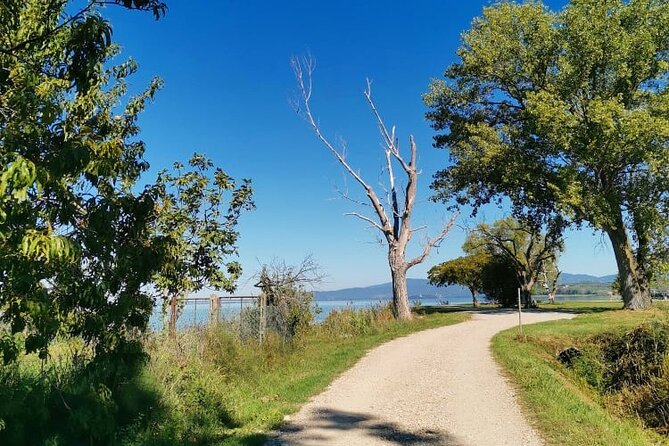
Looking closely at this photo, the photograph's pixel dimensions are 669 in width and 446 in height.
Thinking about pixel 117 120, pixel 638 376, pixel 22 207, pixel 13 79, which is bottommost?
pixel 638 376

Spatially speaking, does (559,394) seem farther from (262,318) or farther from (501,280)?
(501,280)

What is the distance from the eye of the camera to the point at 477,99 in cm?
2844

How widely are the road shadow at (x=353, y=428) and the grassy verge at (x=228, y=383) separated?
14.9 inches

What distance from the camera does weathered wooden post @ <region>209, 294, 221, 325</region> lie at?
12506mm

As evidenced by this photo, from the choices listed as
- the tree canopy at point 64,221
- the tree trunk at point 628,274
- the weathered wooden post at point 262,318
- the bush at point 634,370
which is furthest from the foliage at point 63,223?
the tree trunk at point 628,274

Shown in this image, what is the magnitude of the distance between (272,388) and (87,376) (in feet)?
15.1

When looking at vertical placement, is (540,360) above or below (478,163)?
below

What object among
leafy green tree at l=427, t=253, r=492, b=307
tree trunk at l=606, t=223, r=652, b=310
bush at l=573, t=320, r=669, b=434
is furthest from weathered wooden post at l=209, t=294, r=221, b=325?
leafy green tree at l=427, t=253, r=492, b=307

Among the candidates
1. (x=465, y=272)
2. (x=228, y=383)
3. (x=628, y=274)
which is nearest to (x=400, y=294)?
(x=628, y=274)

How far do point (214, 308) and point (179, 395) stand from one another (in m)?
4.78

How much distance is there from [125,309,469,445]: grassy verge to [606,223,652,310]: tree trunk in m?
16.8

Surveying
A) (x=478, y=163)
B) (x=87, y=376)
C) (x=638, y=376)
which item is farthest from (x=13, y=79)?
(x=478, y=163)

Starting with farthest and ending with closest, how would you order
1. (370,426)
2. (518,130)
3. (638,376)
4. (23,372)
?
(518,130) → (638,376) → (23,372) → (370,426)

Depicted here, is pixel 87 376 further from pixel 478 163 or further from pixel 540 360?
pixel 478 163
